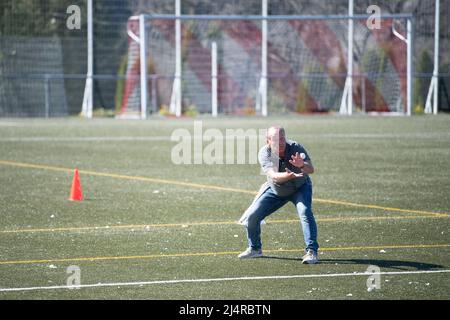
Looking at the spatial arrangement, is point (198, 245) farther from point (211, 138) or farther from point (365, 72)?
point (365, 72)

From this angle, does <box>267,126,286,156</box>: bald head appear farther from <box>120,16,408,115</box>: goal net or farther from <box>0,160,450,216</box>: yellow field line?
<box>120,16,408,115</box>: goal net

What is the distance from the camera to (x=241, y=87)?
53.0 meters

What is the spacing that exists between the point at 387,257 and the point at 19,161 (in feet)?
48.8

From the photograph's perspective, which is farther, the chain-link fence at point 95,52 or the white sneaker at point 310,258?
the chain-link fence at point 95,52

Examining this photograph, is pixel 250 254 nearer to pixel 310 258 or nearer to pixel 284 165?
pixel 310 258

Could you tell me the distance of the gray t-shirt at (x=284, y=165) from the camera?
1235 cm

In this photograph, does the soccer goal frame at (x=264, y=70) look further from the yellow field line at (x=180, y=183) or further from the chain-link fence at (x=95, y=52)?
the yellow field line at (x=180, y=183)

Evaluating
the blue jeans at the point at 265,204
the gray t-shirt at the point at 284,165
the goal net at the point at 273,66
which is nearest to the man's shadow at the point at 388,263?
the blue jeans at the point at 265,204

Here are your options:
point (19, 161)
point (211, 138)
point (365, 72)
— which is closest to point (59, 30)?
point (365, 72)

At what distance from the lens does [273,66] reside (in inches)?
2108

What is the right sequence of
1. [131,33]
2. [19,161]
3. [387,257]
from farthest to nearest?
[131,33], [19,161], [387,257]

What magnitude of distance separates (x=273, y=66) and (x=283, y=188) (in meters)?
41.4

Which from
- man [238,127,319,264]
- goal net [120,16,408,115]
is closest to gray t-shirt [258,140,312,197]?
man [238,127,319,264]

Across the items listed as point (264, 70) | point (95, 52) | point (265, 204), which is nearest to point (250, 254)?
point (265, 204)
